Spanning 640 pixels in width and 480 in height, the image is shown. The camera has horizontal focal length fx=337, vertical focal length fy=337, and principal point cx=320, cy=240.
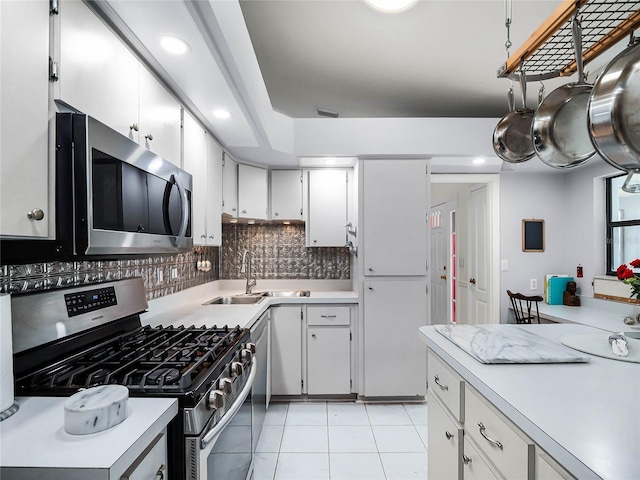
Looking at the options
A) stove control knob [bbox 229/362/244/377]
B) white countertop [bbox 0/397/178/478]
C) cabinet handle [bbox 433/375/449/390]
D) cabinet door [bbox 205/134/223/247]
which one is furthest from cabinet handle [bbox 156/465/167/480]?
cabinet door [bbox 205/134/223/247]

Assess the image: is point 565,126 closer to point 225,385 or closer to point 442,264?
point 225,385

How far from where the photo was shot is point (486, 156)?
292 centimetres

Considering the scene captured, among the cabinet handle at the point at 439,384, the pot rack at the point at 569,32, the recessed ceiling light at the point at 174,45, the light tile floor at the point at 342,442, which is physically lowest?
the light tile floor at the point at 342,442

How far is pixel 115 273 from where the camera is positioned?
5.85 ft

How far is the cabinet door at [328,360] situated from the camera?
293 centimetres

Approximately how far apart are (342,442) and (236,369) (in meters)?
1.34

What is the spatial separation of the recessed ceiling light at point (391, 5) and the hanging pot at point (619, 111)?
114 centimetres

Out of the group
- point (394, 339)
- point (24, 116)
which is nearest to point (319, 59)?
point (24, 116)

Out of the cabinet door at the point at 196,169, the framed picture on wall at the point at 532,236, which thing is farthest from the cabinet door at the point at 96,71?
the framed picture on wall at the point at 532,236

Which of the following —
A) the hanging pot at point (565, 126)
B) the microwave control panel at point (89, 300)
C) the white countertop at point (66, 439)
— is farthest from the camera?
the microwave control panel at point (89, 300)

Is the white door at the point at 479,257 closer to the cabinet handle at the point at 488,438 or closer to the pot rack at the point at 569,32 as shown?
the pot rack at the point at 569,32

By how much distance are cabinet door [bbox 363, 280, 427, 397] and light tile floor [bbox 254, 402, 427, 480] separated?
0.18m

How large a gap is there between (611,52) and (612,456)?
2502 mm

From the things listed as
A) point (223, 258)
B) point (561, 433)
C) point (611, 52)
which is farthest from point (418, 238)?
point (561, 433)
